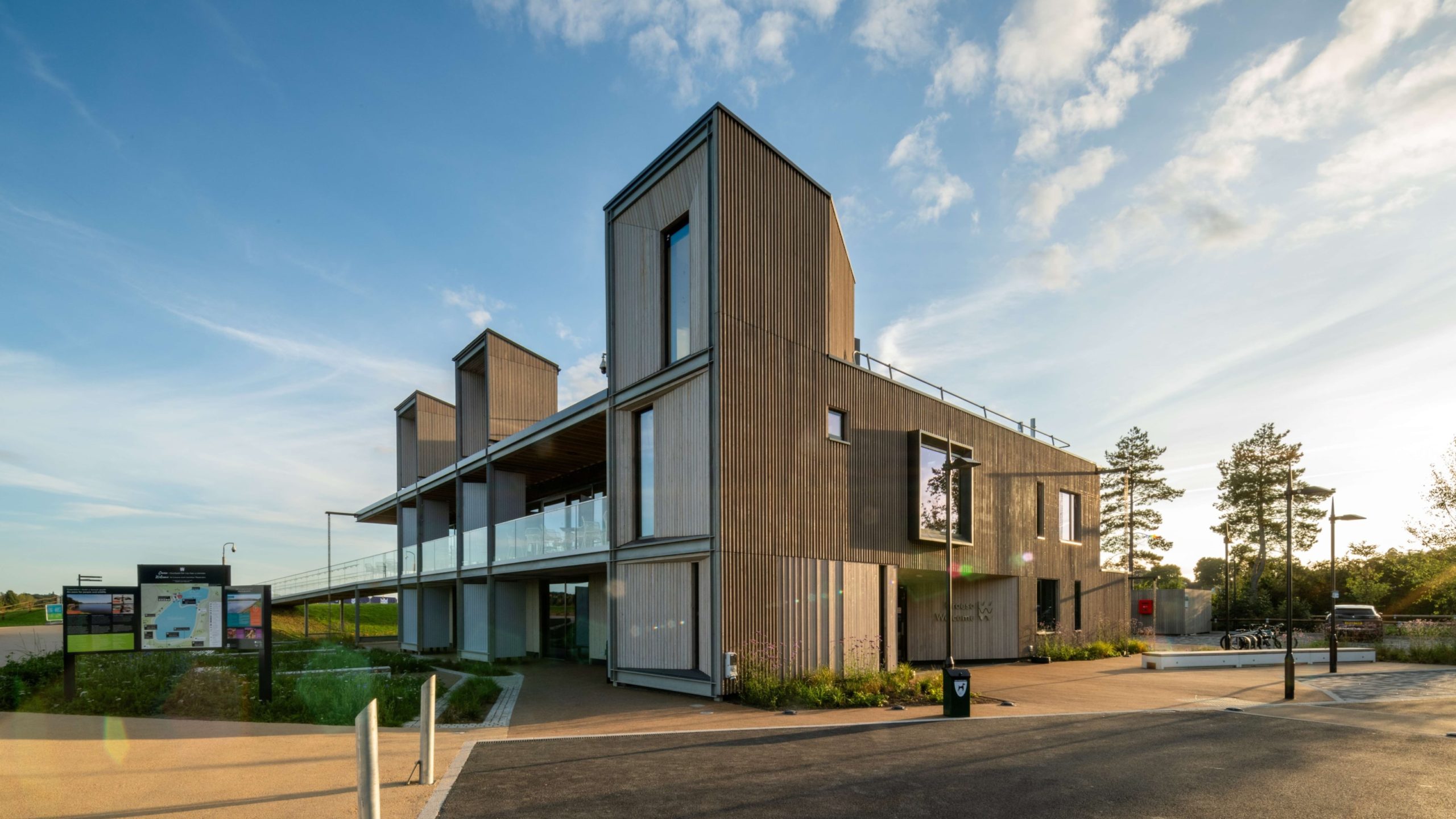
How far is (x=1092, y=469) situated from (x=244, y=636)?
2763cm

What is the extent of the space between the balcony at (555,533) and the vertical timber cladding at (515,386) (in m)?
3.72

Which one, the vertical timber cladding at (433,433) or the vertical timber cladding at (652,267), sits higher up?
the vertical timber cladding at (652,267)

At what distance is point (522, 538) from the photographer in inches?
847

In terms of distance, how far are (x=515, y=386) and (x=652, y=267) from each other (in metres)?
10.1

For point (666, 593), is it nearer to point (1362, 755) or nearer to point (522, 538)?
point (522, 538)

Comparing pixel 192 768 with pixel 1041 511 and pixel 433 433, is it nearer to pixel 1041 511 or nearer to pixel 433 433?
pixel 433 433

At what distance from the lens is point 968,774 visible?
8.84 meters

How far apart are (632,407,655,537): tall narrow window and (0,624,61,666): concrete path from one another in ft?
52.1

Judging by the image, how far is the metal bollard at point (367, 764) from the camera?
5391 mm

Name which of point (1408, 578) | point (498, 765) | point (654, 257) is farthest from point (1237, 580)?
point (498, 765)

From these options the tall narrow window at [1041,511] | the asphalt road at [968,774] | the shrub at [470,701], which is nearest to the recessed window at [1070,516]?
the tall narrow window at [1041,511]

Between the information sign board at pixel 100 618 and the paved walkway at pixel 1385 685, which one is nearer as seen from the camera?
the information sign board at pixel 100 618

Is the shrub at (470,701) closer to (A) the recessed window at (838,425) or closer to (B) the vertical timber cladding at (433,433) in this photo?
(A) the recessed window at (838,425)

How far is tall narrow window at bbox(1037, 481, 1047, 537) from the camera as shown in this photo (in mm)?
27422
